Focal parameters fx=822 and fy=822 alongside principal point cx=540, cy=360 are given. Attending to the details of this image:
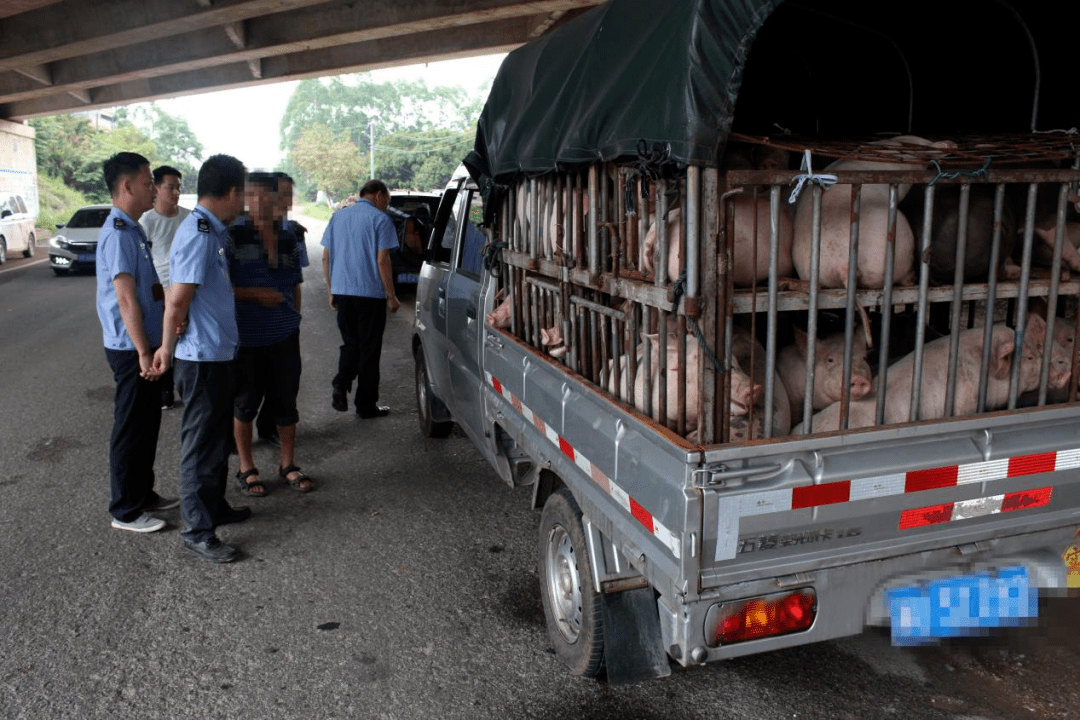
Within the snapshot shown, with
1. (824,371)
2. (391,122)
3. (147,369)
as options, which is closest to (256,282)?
(147,369)

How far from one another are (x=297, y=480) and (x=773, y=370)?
3.70 metres

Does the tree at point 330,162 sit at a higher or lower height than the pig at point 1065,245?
higher

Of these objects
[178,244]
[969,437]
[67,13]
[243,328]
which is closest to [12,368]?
[243,328]

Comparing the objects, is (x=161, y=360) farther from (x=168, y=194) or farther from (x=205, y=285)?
(x=168, y=194)

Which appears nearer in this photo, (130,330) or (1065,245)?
(1065,245)

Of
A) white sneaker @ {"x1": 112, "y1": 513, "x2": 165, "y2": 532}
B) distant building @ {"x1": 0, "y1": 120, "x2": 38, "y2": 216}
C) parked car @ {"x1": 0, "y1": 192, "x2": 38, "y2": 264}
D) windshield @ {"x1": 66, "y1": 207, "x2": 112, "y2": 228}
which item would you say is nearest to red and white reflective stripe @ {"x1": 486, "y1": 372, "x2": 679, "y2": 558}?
white sneaker @ {"x1": 112, "y1": 513, "x2": 165, "y2": 532}

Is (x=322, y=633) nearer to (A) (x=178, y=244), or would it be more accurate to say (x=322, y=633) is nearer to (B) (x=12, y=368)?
(A) (x=178, y=244)

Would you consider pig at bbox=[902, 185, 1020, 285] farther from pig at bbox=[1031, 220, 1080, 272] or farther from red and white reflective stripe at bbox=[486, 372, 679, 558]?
red and white reflective stripe at bbox=[486, 372, 679, 558]

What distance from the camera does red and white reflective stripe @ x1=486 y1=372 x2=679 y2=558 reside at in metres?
2.38

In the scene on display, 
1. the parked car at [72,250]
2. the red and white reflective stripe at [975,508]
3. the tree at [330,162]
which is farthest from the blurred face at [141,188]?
the tree at [330,162]

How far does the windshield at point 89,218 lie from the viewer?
19500mm

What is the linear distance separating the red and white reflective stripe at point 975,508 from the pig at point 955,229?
0.77m

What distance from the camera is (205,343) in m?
4.21

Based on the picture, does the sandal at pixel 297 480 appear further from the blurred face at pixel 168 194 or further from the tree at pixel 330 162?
the tree at pixel 330 162
